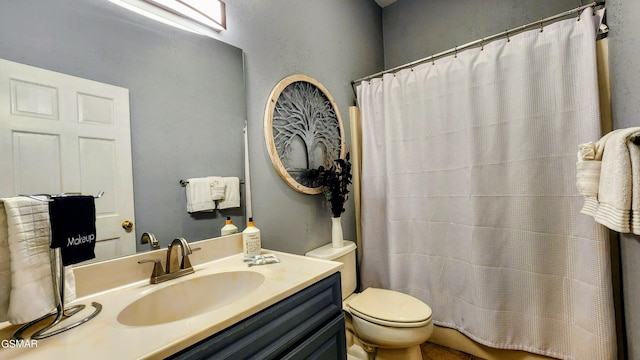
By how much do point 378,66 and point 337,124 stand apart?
902 millimetres

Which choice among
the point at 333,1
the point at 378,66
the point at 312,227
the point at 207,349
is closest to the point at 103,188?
the point at 207,349

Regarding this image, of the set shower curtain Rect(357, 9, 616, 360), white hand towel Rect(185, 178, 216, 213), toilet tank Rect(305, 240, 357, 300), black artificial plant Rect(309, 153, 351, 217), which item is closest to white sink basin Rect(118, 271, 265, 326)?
white hand towel Rect(185, 178, 216, 213)

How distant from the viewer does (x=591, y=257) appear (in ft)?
4.05

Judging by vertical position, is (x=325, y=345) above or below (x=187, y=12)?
below

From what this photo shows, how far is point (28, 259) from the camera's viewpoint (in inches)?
25.0

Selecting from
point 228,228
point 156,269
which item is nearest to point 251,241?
point 228,228

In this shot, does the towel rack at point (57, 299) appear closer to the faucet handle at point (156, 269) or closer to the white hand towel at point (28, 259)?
the white hand towel at point (28, 259)

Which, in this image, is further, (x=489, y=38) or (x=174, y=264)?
(x=489, y=38)

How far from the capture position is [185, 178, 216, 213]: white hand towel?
114 centimetres

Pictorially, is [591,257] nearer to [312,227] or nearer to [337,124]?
[312,227]

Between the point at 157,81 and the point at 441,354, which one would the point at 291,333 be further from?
the point at 441,354

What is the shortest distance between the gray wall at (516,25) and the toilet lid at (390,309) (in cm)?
85

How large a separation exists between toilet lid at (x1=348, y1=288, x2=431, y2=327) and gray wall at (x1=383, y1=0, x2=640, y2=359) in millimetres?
847

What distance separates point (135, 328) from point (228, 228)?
0.65m
